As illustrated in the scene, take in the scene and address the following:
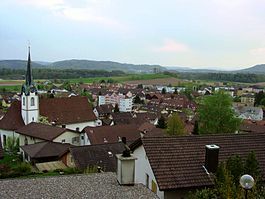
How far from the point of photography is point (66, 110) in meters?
48.5

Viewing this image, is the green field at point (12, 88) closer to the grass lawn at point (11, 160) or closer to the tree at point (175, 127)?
the grass lawn at point (11, 160)

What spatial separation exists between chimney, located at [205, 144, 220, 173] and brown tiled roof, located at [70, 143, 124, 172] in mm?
12228

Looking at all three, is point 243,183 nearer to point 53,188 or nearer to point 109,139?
point 53,188

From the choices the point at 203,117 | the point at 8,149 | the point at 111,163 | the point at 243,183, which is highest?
the point at 243,183

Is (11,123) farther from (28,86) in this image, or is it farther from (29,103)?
(28,86)

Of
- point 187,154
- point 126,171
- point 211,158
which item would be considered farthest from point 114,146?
point 126,171

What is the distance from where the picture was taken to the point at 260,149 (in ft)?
53.5

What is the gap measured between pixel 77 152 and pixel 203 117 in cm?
1527

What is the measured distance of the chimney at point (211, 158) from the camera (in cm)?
1434

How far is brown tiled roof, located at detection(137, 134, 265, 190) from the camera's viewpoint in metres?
13.7

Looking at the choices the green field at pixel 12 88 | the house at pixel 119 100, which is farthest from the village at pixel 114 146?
the green field at pixel 12 88

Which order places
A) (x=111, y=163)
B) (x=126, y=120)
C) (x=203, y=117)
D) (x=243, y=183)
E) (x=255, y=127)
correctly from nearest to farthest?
1. (x=243, y=183)
2. (x=111, y=163)
3. (x=203, y=117)
4. (x=255, y=127)
5. (x=126, y=120)

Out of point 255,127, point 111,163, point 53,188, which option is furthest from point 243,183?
point 255,127

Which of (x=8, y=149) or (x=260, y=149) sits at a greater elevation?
(x=260, y=149)
